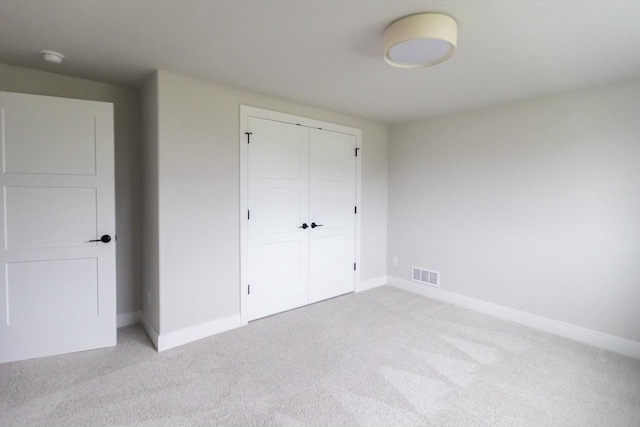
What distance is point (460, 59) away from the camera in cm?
241

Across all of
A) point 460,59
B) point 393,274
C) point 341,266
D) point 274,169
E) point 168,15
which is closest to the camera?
point 168,15

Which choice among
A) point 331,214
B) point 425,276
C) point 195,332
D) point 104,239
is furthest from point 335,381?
point 425,276

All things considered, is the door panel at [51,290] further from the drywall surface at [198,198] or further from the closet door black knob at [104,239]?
the drywall surface at [198,198]

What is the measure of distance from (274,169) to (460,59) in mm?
2044

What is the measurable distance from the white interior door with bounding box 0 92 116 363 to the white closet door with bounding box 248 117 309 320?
1.28 m

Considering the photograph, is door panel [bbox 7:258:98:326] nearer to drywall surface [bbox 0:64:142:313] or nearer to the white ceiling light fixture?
drywall surface [bbox 0:64:142:313]

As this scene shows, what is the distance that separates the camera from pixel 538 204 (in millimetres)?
3260

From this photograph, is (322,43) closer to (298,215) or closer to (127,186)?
(298,215)

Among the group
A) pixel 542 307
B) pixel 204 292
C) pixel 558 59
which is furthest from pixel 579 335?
pixel 204 292

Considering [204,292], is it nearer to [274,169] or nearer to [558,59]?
[274,169]

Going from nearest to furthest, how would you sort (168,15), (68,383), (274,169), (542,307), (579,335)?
(168,15) → (68,383) → (579,335) → (542,307) → (274,169)

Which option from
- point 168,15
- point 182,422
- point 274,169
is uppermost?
point 168,15

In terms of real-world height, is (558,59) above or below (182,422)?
above

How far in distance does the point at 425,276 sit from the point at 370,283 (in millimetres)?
773
